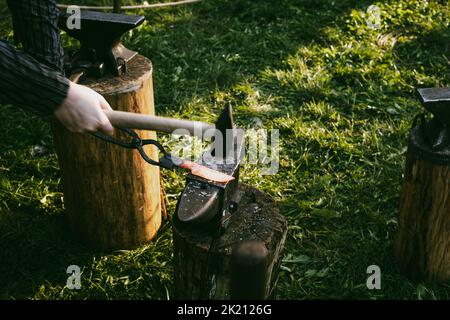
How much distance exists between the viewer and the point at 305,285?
3168 millimetres

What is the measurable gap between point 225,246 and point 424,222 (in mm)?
1191

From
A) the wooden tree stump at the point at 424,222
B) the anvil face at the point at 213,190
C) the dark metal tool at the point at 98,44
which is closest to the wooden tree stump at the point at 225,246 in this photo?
the anvil face at the point at 213,190

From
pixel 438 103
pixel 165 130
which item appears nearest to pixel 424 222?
pixel 438 103

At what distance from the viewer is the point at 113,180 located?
10.1 feet

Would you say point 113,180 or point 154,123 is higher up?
point 154,123

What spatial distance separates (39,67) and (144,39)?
3.49 meters

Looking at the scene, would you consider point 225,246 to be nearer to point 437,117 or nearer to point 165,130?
point 165,130

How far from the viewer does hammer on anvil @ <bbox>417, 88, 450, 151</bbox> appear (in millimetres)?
2729

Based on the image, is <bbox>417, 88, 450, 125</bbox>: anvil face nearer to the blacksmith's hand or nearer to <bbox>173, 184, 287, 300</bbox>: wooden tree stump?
<bbox>173, 184, 287, 300</bbox>: wooden tree stump

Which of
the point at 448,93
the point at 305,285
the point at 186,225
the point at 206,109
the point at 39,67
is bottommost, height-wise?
the point at 305,285

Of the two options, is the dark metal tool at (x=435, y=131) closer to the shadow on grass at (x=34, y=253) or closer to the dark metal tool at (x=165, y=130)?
the dark metal tool at (x=165, y=130)

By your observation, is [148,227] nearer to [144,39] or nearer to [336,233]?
[336,233]

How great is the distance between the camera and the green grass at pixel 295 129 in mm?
3217

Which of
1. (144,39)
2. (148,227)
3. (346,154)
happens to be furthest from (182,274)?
(144,39)
